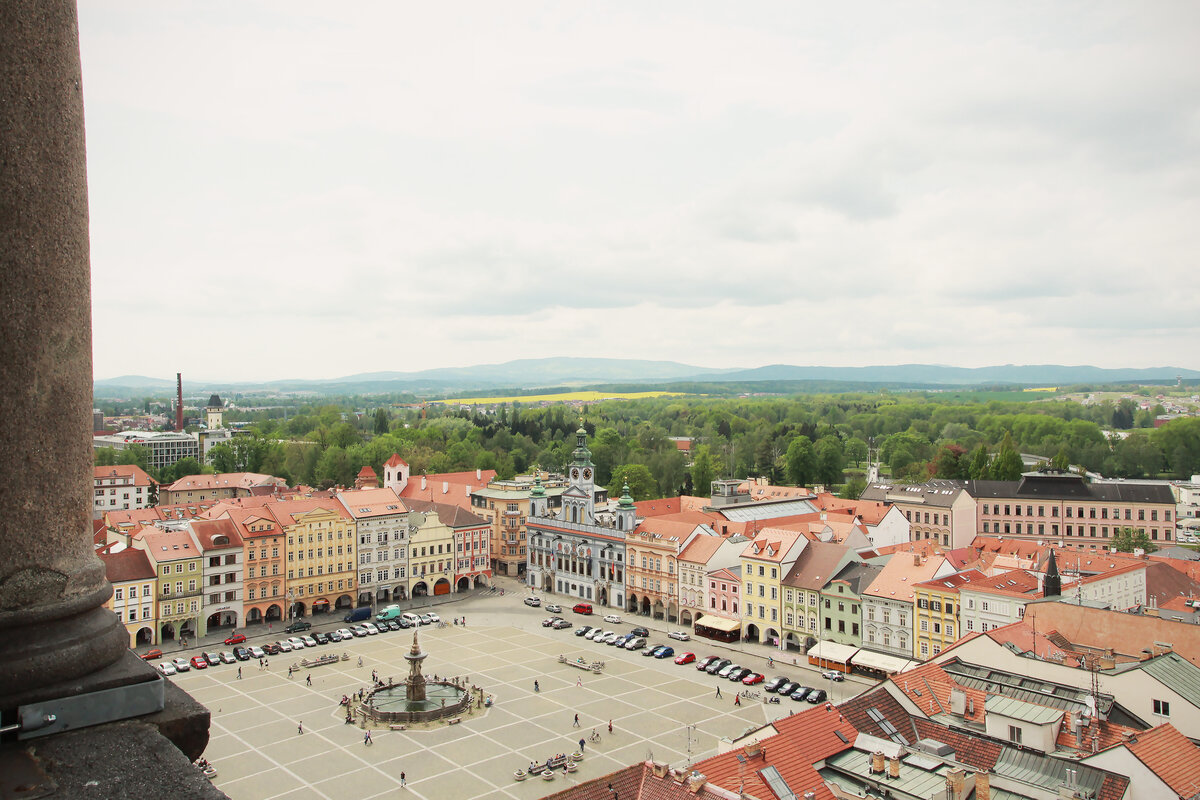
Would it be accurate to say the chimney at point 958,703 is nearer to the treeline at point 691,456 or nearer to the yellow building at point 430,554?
the yellow building at point 430,554

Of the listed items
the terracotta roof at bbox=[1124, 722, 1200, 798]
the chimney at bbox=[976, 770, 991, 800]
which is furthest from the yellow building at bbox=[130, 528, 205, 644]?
the terracotta roof at bbox=[1124, 722, 1200, 798]

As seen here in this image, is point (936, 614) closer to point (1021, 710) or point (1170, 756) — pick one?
point (1021, 710)

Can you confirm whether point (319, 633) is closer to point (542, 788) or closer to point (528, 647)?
point (528, 647)

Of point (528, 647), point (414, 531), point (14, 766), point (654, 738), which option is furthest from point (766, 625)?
point (14, 766)

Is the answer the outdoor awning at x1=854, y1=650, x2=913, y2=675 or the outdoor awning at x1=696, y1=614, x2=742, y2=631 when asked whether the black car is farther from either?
the outdoor awning at x1=854, y1=650, x2=913, y2=675

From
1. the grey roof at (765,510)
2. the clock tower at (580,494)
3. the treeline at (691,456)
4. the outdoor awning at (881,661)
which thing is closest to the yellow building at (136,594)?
the clock tower at (580,494)

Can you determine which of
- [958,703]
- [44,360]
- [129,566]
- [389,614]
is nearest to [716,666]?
[958,703]
